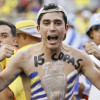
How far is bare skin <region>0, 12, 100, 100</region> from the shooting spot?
4422 mm

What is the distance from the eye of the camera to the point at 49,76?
4.47 m

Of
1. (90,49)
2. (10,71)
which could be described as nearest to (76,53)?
(90,49)

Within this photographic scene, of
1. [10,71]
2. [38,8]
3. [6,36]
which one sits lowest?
[38,8]

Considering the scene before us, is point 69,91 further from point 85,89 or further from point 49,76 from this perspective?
point 85,89

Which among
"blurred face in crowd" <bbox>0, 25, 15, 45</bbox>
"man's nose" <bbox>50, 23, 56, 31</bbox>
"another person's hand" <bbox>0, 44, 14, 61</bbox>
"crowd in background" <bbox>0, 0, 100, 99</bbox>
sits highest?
"man's nose" <bbox>50, 23, 56, 31</bbox>

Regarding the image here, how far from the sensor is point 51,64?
451cm

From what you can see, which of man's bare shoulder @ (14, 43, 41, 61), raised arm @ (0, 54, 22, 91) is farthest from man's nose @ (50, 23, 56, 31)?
raised arm @ (0, 54, 22, 91)

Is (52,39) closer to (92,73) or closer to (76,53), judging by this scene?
(76,53)

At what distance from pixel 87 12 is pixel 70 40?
714 centimetres

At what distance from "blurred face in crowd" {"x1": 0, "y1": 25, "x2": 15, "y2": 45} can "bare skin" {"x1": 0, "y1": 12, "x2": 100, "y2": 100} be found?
127cm

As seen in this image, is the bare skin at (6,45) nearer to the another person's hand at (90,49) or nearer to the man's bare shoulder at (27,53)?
the man's bare shoulder at (27,53)

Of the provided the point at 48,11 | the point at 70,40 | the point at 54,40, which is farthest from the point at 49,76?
the point at 70,40

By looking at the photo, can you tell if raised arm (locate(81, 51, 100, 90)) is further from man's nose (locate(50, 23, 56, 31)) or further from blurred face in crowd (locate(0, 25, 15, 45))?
blurred face in crowd (locate(0, 25, 15, 45))

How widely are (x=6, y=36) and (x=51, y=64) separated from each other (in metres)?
1.56
